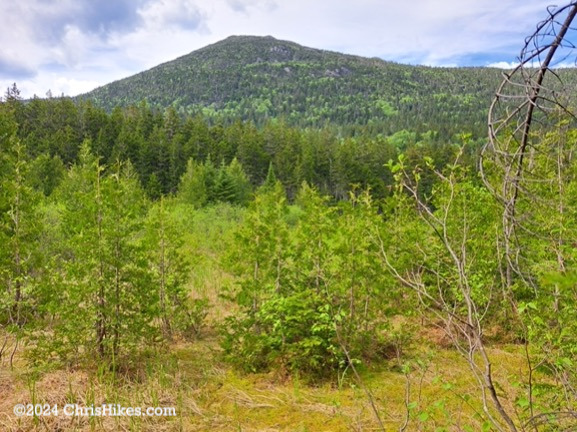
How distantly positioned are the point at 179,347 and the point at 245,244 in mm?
2107

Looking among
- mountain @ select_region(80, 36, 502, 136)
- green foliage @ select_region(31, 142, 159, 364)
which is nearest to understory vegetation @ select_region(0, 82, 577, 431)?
green foliage @ select_region(31, 142, 159, 364)

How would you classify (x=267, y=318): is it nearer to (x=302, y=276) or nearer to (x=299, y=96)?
(x=302, y=276)

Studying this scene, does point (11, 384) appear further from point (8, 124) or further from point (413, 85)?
point (413, 85)

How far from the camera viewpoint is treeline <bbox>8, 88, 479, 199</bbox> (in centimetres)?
4388

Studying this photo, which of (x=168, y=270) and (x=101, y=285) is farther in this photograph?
(x=168, y=270)

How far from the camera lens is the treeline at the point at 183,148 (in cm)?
4388

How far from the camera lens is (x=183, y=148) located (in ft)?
154

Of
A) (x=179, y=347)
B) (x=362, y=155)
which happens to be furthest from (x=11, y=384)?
(x=362, y=155)

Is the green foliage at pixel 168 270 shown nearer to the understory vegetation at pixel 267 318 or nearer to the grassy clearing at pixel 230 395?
the understory vegetation at pixel 267 318

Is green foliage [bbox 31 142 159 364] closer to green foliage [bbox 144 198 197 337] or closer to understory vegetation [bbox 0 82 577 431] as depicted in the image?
understory vegetation [bbox 0 82 577 431]

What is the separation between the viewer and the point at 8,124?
10.0 metres

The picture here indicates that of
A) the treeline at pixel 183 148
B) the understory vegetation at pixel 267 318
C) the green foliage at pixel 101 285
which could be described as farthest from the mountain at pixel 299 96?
the green foliage at pixel 101 285

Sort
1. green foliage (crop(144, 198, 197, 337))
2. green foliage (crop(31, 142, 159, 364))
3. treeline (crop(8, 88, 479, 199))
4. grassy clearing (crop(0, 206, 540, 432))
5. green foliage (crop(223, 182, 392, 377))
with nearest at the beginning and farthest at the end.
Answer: grassy clearing (crop(0, 206, 540, 432)) → green foliage (crop(31, 142, 159, 364)) → green foliage (crop(223, 182, 392, 377)) → green foliage (crop(144, 198, 197, 337)) → treeline (crop(8, 88, 479, 199))

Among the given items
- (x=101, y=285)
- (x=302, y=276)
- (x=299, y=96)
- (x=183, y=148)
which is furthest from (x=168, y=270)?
(x=299, y=96)
